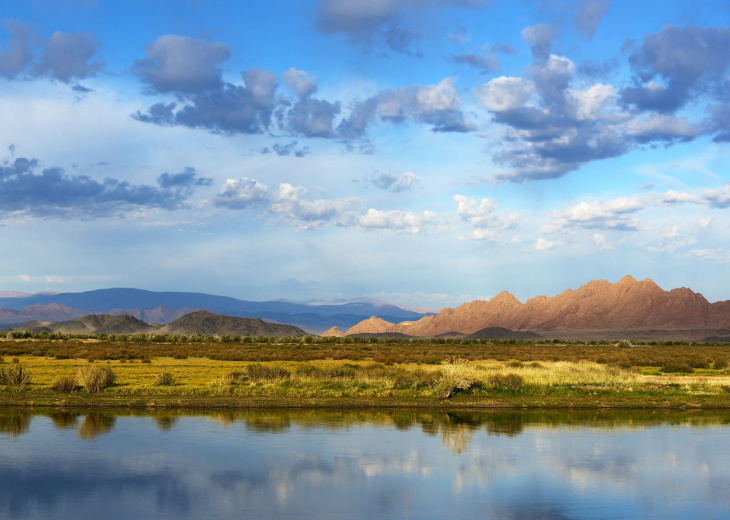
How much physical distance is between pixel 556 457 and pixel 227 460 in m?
8.35

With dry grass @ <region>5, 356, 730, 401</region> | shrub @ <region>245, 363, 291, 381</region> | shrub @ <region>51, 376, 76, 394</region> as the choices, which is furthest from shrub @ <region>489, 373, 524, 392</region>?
shrub @ <region>51, 376, 76, 394</region>

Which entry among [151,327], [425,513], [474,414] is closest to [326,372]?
[474,414]

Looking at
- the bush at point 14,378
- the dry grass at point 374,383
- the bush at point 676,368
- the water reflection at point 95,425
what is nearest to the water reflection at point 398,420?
the water reflection at point 95,425

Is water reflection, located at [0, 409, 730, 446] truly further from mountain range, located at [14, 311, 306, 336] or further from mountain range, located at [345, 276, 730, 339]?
mountain range, located at [14, 311, 306, 336]

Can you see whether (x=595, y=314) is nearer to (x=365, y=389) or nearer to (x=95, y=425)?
(x=365, y=389)

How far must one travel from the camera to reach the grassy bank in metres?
28.0

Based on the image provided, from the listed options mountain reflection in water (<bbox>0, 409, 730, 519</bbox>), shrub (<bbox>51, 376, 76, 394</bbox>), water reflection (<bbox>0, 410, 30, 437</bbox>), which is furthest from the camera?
shrub (<bbox>51, 376, 76, 394</bbox>)

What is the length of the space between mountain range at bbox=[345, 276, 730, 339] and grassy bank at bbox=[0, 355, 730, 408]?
12254cm

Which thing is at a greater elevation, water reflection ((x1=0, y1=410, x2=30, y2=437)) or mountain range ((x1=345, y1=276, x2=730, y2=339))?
mountain range ((x1=345, y1=276, x2=730, y2=339))

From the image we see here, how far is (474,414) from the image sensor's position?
26.6 m

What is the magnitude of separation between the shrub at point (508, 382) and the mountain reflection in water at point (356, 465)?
5085mm

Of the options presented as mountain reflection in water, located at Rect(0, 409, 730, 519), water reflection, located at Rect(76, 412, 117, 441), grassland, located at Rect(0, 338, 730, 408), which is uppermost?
grassland, located at Rect(0, 338, 730, 408)

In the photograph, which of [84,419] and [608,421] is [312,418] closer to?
[84,419]

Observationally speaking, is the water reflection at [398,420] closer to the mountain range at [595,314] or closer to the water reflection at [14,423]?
the water reflection at [14,423]
